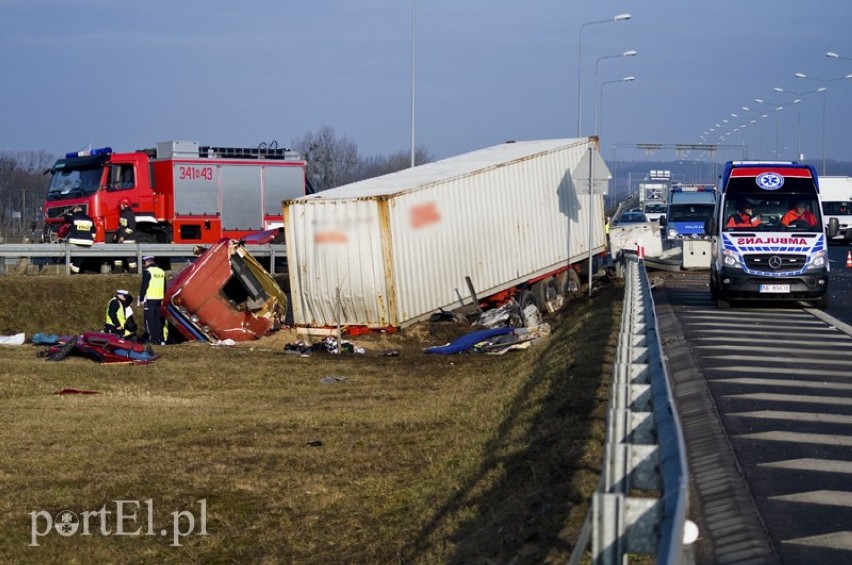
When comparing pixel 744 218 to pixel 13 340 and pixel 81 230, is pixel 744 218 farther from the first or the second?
pixel 81 230

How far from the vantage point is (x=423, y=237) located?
24094mm

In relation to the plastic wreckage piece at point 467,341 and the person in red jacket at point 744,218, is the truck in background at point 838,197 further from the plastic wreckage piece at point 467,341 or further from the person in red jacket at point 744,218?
the plastic wreckage piece at point 467,341

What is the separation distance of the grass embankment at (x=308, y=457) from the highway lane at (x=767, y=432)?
87cm

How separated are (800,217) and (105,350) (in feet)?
41.1

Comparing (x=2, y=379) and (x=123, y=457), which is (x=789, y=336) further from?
(x=2, y=379)

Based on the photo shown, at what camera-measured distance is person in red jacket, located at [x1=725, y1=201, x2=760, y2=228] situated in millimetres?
21906

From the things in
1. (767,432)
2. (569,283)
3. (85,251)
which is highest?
(85,251)

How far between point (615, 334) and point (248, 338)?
372 inches

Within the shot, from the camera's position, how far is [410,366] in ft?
65.6

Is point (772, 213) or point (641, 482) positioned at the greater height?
point (772, 213)

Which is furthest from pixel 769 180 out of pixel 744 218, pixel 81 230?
pixel 81 230

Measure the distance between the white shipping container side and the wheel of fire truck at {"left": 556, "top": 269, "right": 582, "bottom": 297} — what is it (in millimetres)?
728

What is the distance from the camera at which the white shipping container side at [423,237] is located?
23.3 m

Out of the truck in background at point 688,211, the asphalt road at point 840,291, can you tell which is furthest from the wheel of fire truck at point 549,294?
the truck in background at point 688,211
